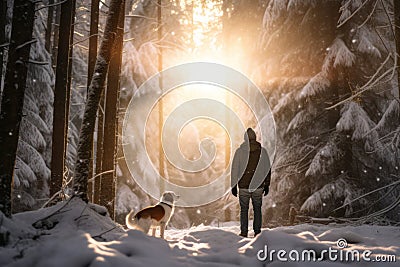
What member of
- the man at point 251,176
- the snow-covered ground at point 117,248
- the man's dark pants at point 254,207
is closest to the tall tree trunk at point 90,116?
the snow-covered ground at point 117,248

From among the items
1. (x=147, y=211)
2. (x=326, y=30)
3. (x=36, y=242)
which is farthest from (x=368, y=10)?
(x=36, y=242)

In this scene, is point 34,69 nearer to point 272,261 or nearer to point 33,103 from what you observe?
point 33,103

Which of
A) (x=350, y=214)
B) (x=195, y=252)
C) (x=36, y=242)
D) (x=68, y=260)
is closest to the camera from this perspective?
(x=68, y=260)

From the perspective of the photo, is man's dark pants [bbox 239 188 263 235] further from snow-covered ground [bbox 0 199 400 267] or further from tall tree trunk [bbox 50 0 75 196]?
tall tree trunk [bbox 50 0 75 196]

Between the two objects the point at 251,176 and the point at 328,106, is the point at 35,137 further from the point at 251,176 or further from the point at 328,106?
the point at 328,106

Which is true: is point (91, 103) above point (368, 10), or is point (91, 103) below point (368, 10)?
below

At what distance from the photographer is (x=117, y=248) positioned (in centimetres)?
432

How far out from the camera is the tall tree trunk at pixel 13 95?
5.08m

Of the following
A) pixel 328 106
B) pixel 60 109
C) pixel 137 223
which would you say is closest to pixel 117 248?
pixel 137 223

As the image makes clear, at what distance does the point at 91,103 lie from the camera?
686cm

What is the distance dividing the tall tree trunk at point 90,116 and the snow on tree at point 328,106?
7.22 m

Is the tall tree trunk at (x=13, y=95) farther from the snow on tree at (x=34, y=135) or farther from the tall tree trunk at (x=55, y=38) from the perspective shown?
the tall tree trunk at (x=55, y=38)

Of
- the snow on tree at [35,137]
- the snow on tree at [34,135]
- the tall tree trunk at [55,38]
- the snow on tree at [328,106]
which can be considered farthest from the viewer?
the tall tree trunk at [55,38]

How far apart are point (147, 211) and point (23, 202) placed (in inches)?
421
